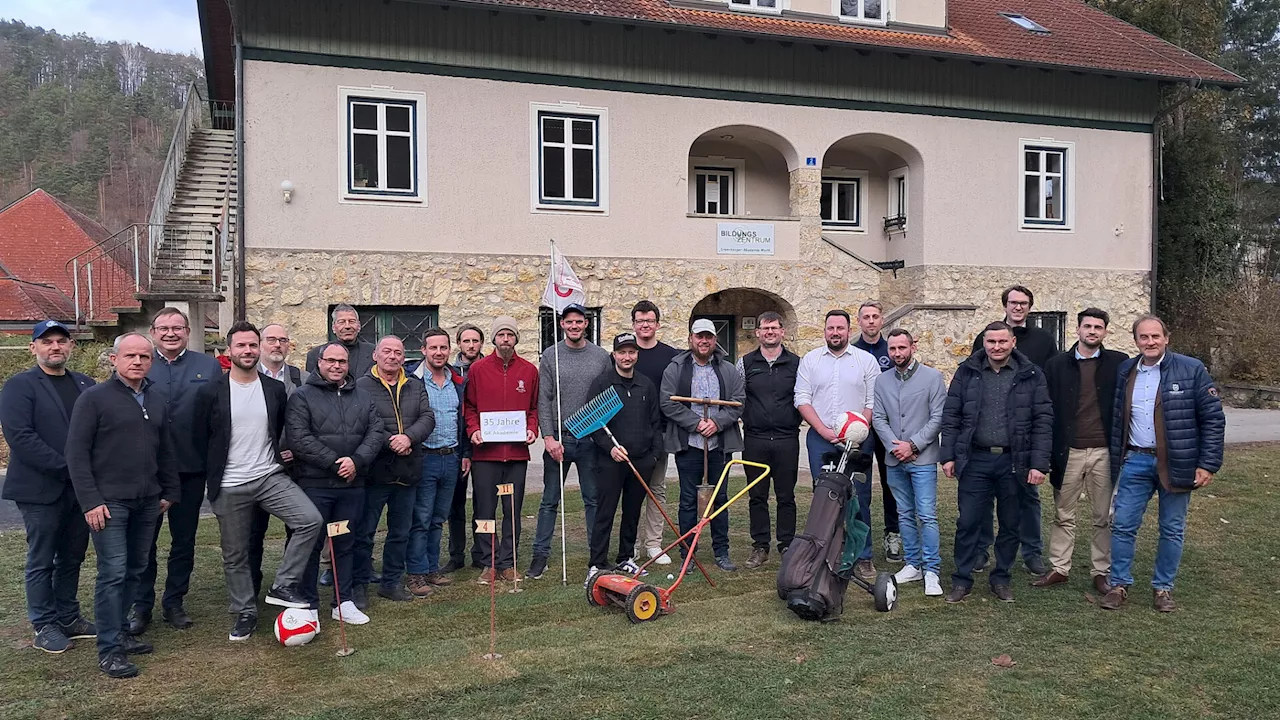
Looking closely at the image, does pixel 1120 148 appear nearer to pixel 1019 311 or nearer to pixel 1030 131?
pixel 1030 131

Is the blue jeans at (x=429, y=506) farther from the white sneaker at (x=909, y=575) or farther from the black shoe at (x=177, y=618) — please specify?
the white sneaker at (x=909, y=575)

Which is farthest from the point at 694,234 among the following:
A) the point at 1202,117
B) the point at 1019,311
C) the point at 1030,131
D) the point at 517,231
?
the point at 1202,117

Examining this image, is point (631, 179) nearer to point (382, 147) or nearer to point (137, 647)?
point (382, 147)

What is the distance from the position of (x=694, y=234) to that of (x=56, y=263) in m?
28.8

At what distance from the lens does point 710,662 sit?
16.4 feet

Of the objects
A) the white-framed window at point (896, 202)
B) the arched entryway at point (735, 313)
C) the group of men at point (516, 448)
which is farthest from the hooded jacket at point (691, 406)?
the white-framed window at point (896, 202)

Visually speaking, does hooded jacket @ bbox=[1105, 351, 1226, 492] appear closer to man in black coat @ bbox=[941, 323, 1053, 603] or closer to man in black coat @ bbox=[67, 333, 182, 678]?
man in black coat @ bbox=[941, 323, 1053, 603]

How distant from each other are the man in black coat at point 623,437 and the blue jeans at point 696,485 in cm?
35

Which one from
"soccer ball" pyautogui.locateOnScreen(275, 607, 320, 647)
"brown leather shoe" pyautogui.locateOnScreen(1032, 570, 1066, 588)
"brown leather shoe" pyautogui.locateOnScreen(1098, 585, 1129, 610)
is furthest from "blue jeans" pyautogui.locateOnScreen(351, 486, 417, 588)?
"brown leather shoe" pyautogui.locateOnScreen(1098, 585, 1129, 610)

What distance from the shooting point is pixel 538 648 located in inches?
206

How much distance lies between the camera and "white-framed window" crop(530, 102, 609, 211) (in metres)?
14.6

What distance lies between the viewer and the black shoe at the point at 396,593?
20.5 ft

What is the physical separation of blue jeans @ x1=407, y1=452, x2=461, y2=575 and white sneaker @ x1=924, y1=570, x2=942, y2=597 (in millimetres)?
3412

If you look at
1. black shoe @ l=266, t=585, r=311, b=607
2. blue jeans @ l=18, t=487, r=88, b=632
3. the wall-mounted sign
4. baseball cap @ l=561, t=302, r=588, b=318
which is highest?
the wall-mounted sign
